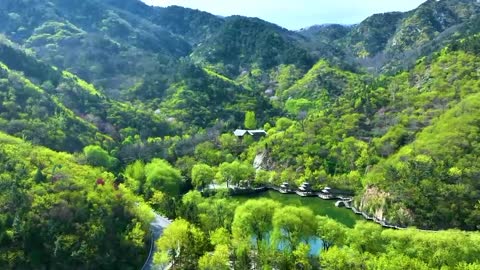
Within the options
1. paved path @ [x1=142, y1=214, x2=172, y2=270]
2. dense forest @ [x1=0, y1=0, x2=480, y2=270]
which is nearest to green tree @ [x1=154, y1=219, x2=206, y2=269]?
dense forest @ [x1=0, y1=0, x2=480, y2=270]

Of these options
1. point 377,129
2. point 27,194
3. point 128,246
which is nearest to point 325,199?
point 377,129

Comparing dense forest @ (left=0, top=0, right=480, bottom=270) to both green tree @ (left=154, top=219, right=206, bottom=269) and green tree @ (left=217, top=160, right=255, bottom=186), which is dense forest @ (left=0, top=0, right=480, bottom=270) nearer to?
green tree @ (left=154, top=219, right=206, bottom=269)

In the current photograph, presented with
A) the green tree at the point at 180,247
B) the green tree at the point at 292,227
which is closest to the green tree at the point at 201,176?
the green tree at the point at 180,247

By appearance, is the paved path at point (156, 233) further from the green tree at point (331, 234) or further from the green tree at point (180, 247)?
the green tree at point (331, 234)

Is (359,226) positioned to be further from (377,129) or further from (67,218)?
(377,129)

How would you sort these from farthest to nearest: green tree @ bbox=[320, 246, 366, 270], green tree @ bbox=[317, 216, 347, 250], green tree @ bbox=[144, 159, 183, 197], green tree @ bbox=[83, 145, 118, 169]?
1. green tree @ bbox=[83, 145, 118, 169]
2. green tree @ bbox=[144, 159, 183, 197]
3. green tree @ bbox=[317, 216, 347, 250]
4. green tree @ bbox=[320, 246, 366, 270]

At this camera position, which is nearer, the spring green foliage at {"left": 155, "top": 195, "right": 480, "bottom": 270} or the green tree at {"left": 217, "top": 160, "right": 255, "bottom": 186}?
the spring green foliage at {"left": 155, "top": 195, "right": 480, "bottom": 270}

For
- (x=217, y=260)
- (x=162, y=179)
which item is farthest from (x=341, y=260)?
(x=162, y=179)
